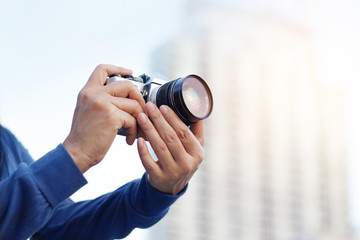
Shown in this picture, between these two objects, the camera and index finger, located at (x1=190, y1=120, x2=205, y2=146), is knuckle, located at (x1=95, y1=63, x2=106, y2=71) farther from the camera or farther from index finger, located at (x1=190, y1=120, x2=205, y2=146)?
index finger, located at (x1=190, y1=120, x2=205, y2=146)

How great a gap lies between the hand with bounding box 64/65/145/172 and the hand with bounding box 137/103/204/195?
2 centimetres

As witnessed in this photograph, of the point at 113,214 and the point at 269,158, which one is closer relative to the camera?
the point at 113,214

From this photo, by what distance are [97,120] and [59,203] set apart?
4.1 inches

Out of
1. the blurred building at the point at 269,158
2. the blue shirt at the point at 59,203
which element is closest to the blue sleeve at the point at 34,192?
the blue shirt at the point at 59,203

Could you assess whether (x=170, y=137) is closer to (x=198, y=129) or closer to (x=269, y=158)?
(x=198, y=129)

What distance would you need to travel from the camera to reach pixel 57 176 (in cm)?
48

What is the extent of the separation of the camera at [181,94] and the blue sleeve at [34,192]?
4.3 inches

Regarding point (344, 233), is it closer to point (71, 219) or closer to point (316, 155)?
point (316, 155)

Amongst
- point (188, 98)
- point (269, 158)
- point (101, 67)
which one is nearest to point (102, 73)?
point (101, 67)

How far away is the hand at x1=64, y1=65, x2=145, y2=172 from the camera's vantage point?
51 cm

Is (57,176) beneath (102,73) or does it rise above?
beneath

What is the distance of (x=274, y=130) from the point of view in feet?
70.1

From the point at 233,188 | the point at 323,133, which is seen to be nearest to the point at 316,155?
the point at 323,133

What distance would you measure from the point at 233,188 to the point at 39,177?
1647 centimetres
